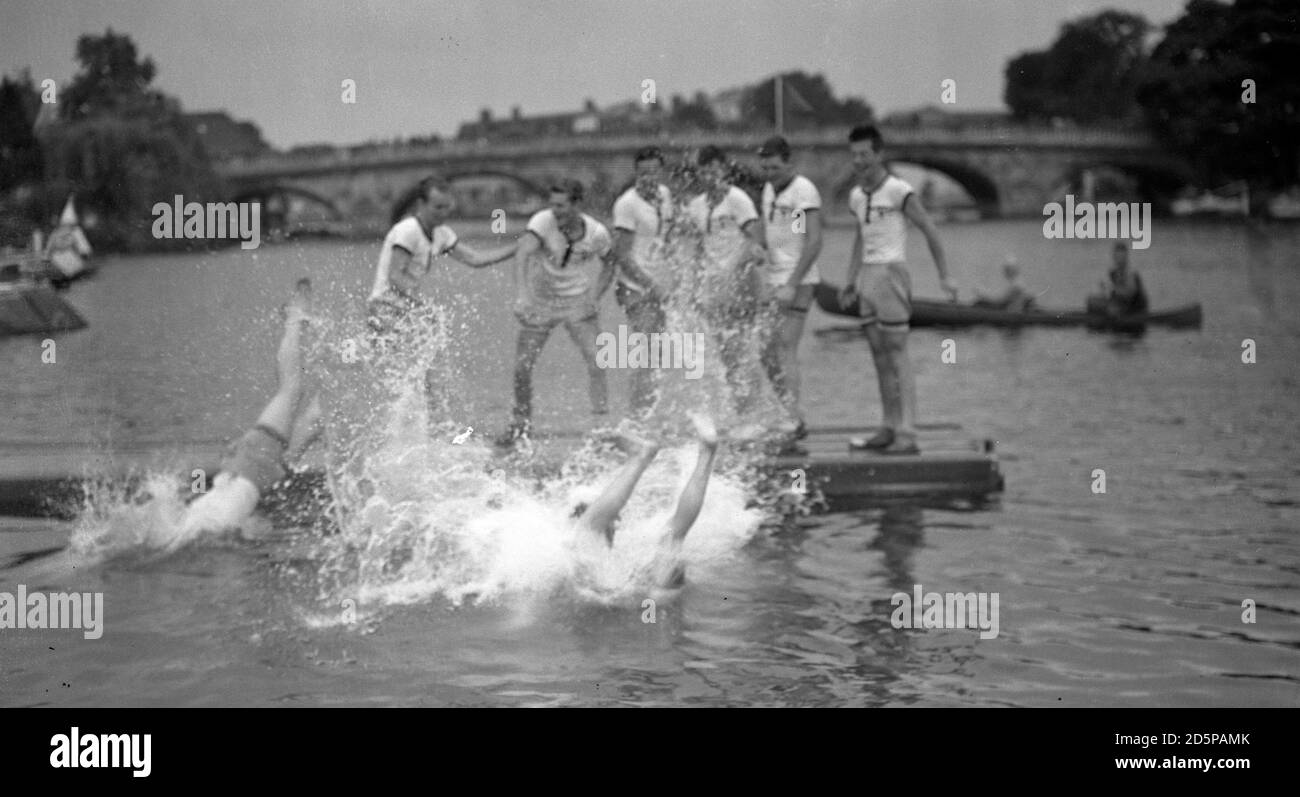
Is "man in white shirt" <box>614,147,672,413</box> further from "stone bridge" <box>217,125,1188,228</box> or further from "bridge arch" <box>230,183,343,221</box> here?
"bridge arch" <box>230,183,343,221</box>

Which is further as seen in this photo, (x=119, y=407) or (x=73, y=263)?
(x=73, y=263)

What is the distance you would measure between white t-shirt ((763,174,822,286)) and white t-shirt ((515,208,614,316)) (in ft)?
4.21

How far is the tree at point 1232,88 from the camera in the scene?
492 inches

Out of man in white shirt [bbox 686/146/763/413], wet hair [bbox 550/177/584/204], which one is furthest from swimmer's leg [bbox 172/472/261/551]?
man in white shirt [bbox 686/146/763/413]

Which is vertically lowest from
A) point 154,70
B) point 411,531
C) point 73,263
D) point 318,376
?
point 411,531

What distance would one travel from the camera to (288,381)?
934 cm

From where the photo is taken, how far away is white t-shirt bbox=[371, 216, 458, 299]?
1058 cm

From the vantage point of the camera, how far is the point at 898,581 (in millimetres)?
8930

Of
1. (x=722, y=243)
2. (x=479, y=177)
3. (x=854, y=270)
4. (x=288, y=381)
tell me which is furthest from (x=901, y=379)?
(x=479, y=177)

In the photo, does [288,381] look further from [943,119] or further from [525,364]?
[943,119]
